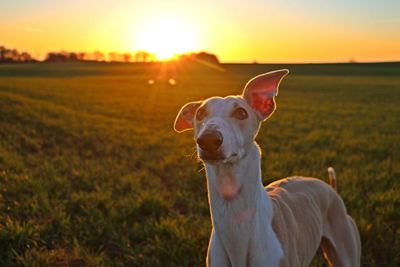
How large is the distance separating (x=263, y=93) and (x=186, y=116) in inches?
30.3

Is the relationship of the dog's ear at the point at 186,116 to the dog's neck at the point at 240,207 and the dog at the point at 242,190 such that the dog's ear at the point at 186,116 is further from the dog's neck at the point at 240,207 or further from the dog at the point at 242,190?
the dog's neck at the point at 240,207

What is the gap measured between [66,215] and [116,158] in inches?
144

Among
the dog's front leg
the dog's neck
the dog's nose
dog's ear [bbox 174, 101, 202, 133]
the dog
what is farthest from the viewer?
dog's ear [bbox 174, 101, 202, 133]

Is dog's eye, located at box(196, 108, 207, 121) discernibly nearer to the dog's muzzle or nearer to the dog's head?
the dog's head

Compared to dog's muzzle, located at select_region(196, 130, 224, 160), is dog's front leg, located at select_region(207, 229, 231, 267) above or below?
below

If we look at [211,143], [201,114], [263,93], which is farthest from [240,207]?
[263,93]

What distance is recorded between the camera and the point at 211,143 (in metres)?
2.45

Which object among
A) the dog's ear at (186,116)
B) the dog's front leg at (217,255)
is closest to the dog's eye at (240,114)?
the dog's ear at (186,116)

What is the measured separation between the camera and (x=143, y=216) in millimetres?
6008

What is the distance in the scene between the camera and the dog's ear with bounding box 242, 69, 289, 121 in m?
3.16

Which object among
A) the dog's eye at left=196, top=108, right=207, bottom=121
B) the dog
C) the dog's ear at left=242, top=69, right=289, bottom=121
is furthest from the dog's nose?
the dog's ear at left=242, top=69, right=289, bottom=121

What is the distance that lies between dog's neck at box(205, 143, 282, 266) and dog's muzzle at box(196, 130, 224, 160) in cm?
27

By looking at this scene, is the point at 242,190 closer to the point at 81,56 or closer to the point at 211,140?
the point at 211,140

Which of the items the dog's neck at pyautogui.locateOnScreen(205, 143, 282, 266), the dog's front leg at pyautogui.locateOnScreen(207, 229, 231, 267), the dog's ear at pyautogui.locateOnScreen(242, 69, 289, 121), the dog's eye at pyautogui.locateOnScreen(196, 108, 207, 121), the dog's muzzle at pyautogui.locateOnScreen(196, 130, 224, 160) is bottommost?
the dog's front leg at pyautogui.locateOnScreen(207, 229, 231, 267)
